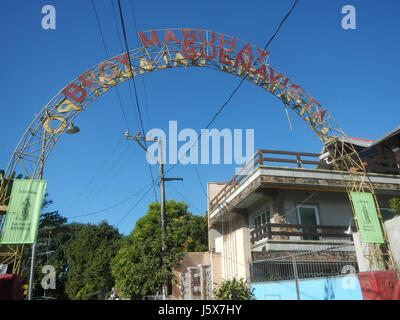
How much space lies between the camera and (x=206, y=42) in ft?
50.9

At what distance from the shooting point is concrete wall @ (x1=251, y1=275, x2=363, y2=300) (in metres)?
7.68

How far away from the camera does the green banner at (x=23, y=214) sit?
9592 mm

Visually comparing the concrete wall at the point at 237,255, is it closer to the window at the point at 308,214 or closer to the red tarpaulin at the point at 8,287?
the window at the point at 308,214

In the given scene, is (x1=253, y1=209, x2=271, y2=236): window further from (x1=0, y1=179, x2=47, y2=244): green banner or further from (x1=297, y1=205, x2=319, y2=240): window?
(x1=0, y1=179, x2=47, y2=244): green banner

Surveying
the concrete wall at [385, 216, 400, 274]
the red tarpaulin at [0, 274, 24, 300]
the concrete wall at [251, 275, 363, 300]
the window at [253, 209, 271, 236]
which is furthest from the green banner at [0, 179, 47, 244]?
the window at [253, 209, 271, 236]

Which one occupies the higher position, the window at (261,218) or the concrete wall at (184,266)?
the window at (261,218)

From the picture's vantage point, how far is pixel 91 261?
3694cm

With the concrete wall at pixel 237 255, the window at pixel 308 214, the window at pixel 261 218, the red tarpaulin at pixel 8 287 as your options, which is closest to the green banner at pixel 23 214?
the red tarpaulin at pixel 8 287

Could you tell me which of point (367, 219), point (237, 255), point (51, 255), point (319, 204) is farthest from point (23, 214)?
point (51, 255)

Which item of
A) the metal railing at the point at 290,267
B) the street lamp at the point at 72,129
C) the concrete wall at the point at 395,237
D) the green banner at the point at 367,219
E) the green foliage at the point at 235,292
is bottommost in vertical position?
the green foliage at the point at 235,292

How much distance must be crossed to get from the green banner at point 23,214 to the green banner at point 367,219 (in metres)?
10.5
